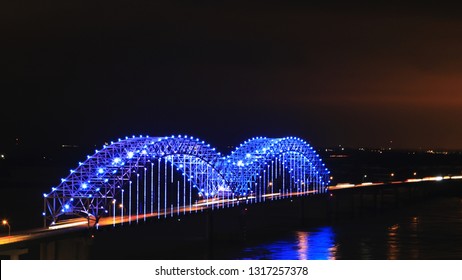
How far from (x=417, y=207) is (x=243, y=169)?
34.1 metres

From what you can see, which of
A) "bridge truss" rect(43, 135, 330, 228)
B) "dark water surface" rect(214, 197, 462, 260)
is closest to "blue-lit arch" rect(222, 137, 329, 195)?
"bridge truss" rect(43, 135, 330, 228)

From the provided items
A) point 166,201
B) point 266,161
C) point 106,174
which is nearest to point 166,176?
point 166,201

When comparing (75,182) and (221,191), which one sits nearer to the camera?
(75,182)

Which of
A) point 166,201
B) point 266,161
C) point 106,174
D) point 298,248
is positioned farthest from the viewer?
point 266,161

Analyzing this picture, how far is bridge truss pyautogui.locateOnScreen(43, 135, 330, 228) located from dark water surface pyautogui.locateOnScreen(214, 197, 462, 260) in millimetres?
7545

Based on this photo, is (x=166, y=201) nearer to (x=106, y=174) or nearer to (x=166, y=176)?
(x=166, y=176)

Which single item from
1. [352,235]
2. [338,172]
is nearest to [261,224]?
[352,235]

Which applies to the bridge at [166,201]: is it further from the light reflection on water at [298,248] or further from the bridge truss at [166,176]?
the light reflection on water at [298,248]

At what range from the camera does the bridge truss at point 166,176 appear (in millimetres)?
55219

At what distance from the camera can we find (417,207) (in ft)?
372

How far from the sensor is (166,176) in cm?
8388

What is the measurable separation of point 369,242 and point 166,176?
27928mm

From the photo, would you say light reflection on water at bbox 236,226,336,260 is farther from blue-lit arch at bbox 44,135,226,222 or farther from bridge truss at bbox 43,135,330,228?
blue-lit arch at bbox 44,135,226,222
